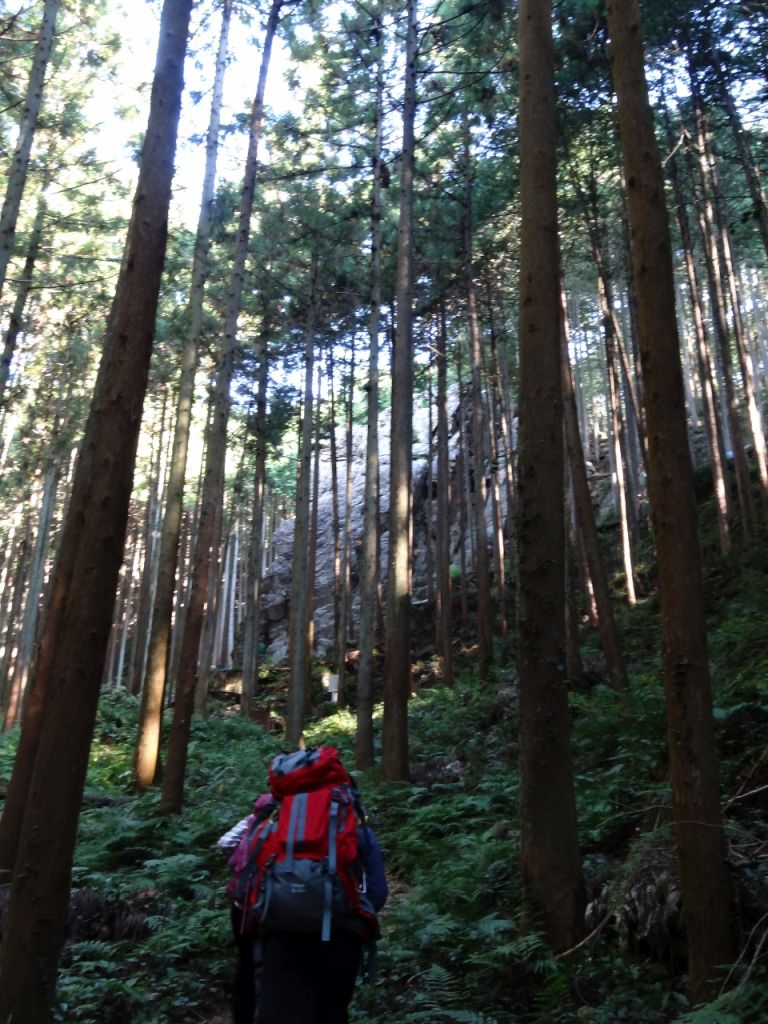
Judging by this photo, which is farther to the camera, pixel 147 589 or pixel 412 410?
pixel 147 589

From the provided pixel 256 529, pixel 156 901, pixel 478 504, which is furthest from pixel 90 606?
pixel 256 529

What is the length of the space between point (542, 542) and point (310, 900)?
9.82 ft

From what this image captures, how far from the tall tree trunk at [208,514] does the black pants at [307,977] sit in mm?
7319

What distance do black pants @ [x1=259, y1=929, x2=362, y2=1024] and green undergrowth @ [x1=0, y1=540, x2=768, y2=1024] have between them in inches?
44.6

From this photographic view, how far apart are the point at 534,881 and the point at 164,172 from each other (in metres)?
5.27

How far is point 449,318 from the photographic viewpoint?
23125 millimetres

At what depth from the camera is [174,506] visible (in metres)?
12.4

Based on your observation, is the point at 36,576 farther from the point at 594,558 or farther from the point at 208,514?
the point at 594,558

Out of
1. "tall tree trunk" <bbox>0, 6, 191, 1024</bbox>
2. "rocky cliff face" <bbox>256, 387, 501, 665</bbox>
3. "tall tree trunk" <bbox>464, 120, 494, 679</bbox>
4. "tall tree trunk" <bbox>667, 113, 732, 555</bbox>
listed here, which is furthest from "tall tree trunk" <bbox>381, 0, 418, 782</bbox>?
"rocky cliff face" <bbox>256, 387, 501, 665</bbox>

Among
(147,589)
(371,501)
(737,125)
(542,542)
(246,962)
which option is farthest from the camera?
(147,589)

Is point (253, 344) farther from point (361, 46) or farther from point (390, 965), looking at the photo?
point (390, 965)

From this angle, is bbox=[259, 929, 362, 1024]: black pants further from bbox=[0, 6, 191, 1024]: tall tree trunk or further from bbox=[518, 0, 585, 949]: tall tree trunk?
bbox=[518, 0, 585, 949]: tall tree trunk

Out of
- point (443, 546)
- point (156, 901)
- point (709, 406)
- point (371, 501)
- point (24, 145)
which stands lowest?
point (156, 901)

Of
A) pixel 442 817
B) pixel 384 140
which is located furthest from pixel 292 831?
pixel 384 140
